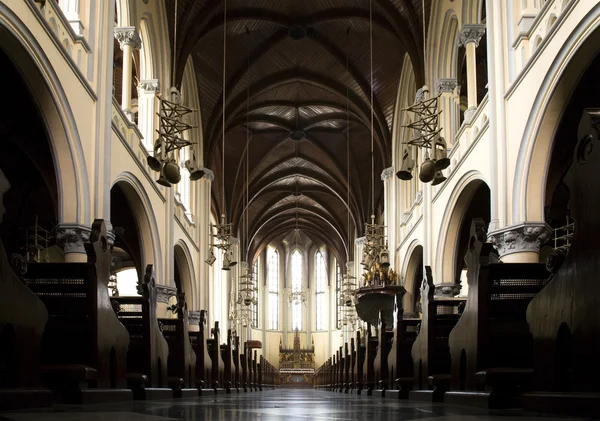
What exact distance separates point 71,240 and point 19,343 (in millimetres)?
6253

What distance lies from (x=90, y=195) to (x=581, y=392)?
28.9 ft

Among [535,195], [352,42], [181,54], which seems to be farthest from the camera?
[352,42]

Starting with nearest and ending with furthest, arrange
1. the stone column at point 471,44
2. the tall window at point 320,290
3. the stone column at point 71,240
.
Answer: the stone column at point 71,240 → the stone column at point 471,44 → the tall window at point 320,290

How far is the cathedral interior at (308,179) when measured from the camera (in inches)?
181

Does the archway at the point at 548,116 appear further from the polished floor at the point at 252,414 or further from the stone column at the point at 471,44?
the polished floor at the point at 252,414

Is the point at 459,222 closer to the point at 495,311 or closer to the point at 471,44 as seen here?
the point at 471,44

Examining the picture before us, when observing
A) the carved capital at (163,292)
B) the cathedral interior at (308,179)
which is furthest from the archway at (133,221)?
the carved capital at (163,292)

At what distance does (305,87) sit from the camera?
25.4 metres

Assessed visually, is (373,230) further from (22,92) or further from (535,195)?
(22,92)

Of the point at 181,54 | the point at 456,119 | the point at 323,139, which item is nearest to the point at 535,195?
the point at 456,119

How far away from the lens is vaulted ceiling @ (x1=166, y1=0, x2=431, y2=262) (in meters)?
19.1

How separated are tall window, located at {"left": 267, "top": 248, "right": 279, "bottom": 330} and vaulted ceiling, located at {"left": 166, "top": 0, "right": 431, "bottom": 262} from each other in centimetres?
1113

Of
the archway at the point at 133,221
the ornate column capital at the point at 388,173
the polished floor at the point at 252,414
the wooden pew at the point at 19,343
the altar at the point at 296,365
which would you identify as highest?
the ornate column capital at the point at 388,173

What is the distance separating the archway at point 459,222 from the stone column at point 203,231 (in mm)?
8875
